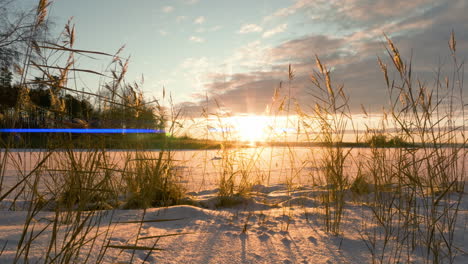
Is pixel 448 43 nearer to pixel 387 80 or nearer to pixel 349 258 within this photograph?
pixel 387 80

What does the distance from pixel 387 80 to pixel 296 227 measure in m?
0.96

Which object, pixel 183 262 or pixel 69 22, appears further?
pixel 69 22

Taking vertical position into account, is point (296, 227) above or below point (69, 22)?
below

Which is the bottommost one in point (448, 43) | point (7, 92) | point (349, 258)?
point (349, 258)

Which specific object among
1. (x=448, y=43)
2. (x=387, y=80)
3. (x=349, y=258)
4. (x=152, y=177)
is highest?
(x=448, y=43)

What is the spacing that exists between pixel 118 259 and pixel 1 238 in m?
0.55

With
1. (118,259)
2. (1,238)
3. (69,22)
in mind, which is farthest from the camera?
(69,22)

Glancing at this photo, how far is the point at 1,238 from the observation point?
1.28 m

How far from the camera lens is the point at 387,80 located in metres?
1.71

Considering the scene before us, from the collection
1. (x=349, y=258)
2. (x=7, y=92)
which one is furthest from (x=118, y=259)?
(x=7, y=92)

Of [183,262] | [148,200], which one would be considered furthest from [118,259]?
[148,200]

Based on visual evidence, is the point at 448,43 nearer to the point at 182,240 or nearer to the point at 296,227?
the point at 296,227

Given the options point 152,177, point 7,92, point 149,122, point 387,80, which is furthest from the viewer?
point 7,92

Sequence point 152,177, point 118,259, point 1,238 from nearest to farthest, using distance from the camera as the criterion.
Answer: point 118,259, point 1,238, point 152,177
